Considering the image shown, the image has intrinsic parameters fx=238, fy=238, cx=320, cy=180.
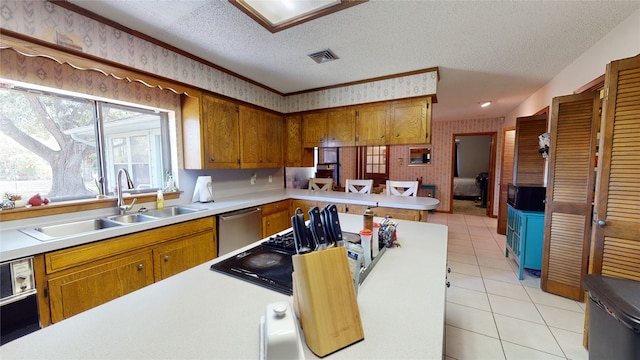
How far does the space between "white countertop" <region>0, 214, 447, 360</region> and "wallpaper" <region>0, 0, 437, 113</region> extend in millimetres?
1878

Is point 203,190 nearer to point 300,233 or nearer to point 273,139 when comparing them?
point 273,139

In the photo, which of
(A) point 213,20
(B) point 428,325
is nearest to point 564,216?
(B) point 428,325

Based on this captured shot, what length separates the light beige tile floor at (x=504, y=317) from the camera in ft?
5.57

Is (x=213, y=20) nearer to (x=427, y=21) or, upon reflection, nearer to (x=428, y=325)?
(x=427, y=21)

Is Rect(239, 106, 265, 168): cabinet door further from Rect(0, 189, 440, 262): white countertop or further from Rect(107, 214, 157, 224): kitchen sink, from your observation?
Rect(107, 214, 157, 224): kitchen sink

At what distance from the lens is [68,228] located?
1.82 meters

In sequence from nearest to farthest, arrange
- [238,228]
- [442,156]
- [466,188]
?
[238,228], [442,156], [466,188]

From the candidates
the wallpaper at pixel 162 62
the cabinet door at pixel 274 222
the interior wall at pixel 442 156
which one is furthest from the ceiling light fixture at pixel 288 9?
the interior wall at pixel 442 156

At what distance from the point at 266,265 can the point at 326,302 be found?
548 mm

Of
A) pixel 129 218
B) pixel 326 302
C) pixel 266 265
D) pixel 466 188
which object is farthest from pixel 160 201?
pixel 466 188

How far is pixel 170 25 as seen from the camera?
1.86 metres

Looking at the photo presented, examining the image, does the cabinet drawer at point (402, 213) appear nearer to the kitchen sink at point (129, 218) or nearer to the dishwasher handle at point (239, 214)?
the dishwasher handle at point (239, 214)

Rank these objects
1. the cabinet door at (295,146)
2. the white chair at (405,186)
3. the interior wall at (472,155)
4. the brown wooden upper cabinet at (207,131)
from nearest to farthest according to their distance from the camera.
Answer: the brown wooden upper cabinet at (207,131), the white chair at (405,186), the cabinet door at (295,146), the interior wall at (472,155)

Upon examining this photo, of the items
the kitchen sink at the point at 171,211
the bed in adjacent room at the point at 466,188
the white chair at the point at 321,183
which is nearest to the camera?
the kitchen sink at the point at 171,211
